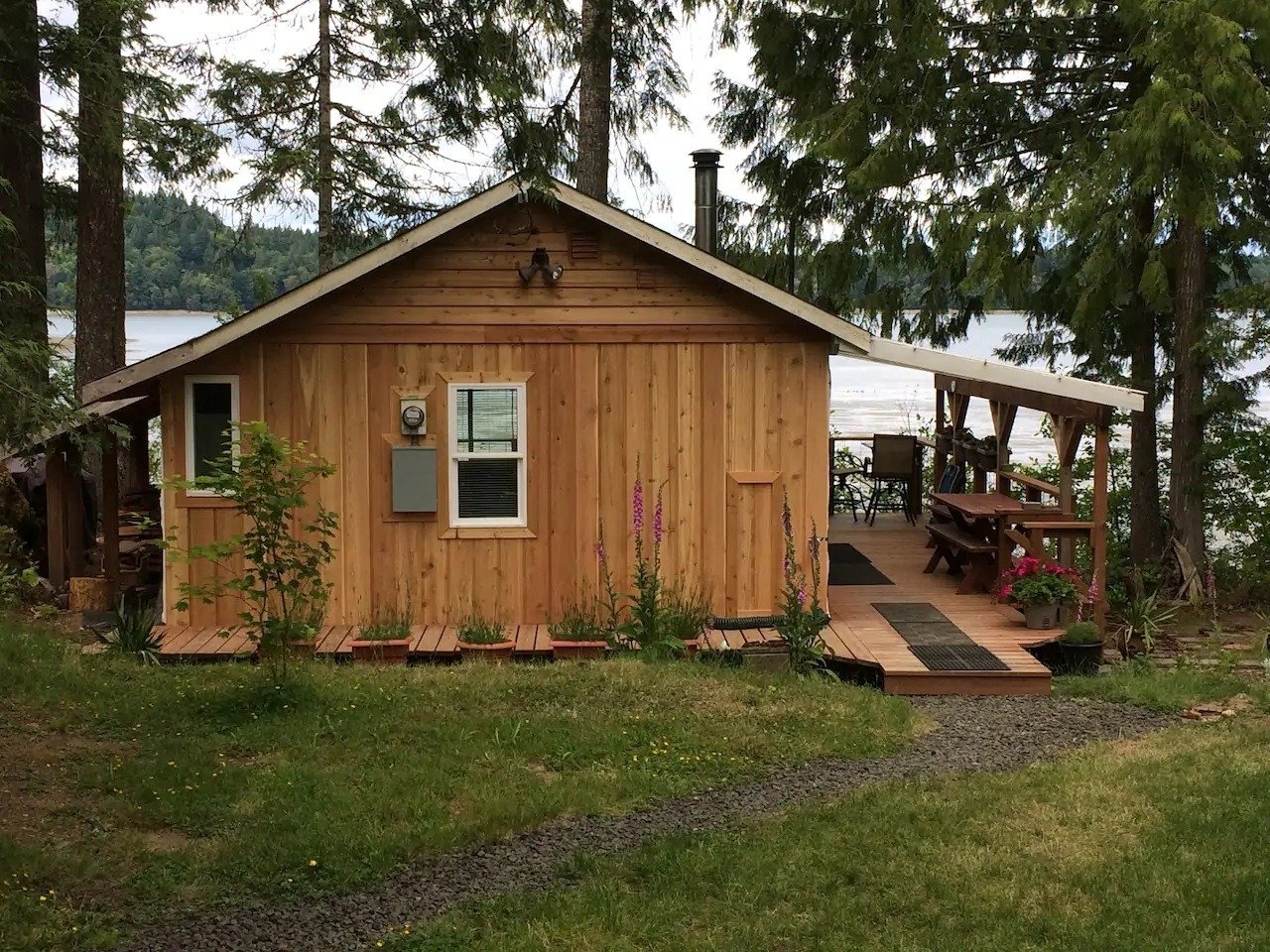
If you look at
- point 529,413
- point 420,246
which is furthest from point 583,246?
point 529,413

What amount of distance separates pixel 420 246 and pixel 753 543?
3.42 metres

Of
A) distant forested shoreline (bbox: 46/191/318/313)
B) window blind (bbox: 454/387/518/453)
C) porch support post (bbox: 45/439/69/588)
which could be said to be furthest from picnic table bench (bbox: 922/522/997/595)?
→ distant forested shoreline (bbox: 46/191/318/313)

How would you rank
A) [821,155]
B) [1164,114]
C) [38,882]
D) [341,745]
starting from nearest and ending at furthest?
[38,882]
[341,745]
[1164,114]
[821,155]

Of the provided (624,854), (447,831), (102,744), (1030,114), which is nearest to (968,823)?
(624,854)

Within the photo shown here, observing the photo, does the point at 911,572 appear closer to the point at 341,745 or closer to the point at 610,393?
the point at 610,393

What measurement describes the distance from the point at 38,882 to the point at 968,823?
13.6 feet

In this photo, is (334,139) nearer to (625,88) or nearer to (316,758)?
(625,88)

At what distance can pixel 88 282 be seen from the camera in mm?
14453

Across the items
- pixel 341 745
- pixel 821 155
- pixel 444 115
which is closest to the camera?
pixel 341 745

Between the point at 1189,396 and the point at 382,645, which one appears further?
the point at 1189,396

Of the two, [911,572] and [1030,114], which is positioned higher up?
[1030,114]

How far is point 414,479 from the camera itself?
10328 millimetres

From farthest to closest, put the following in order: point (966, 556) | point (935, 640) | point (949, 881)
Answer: point (966, 556) → point (935, 640) → point (949, 881)

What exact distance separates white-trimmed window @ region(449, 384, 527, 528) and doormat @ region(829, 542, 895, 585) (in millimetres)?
3439
